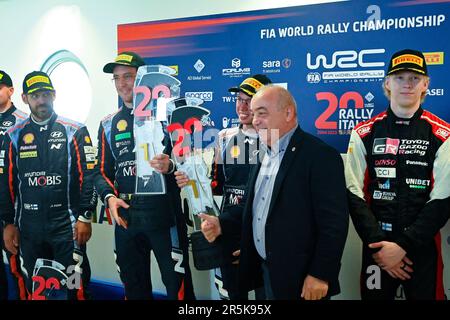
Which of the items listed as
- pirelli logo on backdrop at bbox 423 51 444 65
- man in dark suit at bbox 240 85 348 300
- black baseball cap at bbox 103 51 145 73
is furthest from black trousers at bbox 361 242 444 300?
black baseball cap at bbox 103 51 145 73

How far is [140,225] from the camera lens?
9.87ft

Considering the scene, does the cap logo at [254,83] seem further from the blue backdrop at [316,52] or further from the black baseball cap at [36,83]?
the black baseball cap at [36,83]

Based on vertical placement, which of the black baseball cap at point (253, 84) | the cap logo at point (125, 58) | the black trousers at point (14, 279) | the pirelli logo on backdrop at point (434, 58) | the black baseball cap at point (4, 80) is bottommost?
the black trousers at point (14, 279)

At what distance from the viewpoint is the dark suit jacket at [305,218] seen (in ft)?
6.32

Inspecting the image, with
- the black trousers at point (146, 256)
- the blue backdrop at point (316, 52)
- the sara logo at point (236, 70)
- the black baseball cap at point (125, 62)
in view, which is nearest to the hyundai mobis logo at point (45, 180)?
the black trousers at point (146, 256)

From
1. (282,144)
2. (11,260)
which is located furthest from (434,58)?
(11,260)

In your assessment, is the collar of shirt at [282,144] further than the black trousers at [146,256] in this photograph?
No

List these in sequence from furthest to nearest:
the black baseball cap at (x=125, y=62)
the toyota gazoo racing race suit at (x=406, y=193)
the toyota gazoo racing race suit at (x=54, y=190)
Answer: the toyota gazoo racing race suit at (x=54, y=190), the black baseball cap at (x=125, y=62), the toyota gazoo racing race suit at (x=406, y=193)

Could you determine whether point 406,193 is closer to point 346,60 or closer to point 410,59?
point 410,59

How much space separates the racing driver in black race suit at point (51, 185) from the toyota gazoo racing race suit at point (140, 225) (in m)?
0.25

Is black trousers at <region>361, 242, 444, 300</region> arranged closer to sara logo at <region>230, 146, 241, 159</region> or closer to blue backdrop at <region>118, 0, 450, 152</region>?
blue backdrop at <region>118, 0, 450, 152</region>

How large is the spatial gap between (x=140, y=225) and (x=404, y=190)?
169 centimetres

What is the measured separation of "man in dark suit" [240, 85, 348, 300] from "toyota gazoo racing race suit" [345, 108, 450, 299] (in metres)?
0.46

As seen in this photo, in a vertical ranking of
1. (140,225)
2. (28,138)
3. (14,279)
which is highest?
(28,138)
